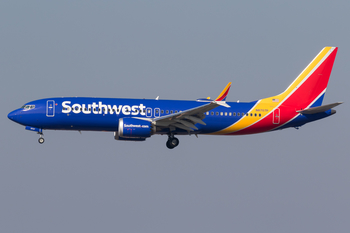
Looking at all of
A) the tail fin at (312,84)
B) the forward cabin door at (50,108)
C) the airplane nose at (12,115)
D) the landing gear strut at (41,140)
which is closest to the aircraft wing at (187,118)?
the tail fin at (312,84)

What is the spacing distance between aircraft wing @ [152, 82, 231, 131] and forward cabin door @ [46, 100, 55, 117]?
30.7 feet

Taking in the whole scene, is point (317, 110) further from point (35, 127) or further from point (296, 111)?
point (35, 127)

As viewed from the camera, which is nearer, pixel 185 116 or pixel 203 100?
pixel 185 116

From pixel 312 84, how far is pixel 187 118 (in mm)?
14849

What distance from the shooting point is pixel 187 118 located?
53812mm

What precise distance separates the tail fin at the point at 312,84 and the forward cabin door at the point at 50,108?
2185 cm

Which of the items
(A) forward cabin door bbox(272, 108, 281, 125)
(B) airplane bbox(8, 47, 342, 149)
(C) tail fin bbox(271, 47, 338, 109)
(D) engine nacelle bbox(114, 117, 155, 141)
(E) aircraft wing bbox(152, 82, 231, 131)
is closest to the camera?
(E) aircraft wing bbox(152, 82, 231, 131)

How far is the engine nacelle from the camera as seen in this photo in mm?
52844

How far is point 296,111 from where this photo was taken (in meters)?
58.4

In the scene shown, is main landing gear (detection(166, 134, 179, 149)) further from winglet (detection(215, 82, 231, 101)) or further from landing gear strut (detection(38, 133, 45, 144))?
landing gear strut (detection(38, 133, 45, 144))

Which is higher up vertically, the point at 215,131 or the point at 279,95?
the point at 279,95

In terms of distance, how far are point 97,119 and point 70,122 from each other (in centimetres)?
249

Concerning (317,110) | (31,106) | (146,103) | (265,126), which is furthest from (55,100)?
(317,110)

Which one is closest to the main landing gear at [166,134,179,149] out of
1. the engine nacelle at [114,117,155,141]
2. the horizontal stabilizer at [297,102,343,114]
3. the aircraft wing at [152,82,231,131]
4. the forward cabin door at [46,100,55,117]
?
the aircraft wing at [152,82,231,131]
